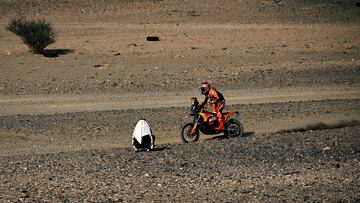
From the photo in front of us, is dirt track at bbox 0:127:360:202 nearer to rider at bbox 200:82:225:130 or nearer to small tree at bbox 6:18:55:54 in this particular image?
rider at bbox 200:82:225:130

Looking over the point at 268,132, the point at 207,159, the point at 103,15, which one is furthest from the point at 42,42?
the point at 207,159

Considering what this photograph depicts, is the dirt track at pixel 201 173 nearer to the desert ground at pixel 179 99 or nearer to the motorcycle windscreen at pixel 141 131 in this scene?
the desert ground at pixel 179 99

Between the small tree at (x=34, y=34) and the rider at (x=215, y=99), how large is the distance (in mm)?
20656

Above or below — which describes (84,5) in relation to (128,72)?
above

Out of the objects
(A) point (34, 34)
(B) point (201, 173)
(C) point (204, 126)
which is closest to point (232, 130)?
(C) point (204, 126)

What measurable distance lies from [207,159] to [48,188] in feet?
11.5

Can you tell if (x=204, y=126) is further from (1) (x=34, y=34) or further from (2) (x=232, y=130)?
(1) (x=34, y=34)

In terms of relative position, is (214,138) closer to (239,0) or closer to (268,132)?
(268,132)

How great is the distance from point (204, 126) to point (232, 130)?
693mm

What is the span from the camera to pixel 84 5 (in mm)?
52219

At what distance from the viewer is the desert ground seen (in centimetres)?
1336

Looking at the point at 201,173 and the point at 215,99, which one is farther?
the point at 215,99

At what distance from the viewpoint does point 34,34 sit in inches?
1497

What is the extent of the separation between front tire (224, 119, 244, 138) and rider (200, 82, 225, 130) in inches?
6.9
